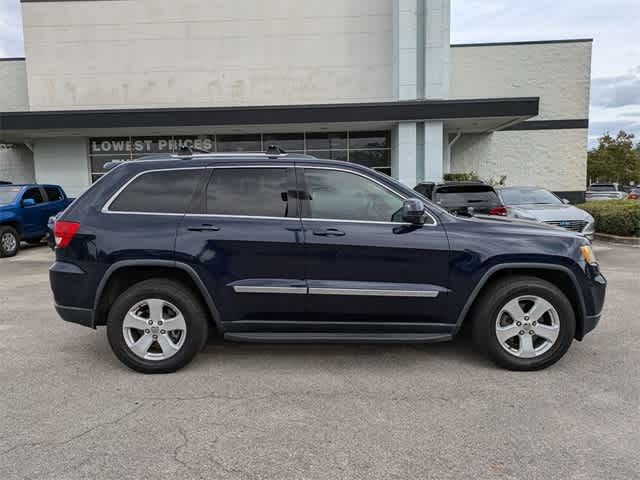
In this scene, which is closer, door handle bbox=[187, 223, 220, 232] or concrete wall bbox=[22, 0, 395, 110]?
door handle bbox=[187, 223, 220, 232]

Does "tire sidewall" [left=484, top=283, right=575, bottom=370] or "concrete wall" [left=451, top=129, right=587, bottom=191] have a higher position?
"concrete wall" [left=451, top=129, right=587, bottom=191]

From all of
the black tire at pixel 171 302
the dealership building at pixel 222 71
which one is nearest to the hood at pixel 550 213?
the dealership building at pixel 222 71

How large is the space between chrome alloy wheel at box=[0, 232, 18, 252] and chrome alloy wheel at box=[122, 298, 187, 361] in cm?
938

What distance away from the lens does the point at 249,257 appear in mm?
4000

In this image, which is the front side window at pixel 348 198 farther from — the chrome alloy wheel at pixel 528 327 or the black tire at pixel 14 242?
the black tire at pixel 14 242

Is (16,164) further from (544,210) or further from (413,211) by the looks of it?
(413,211)

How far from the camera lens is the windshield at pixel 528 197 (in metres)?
10.9

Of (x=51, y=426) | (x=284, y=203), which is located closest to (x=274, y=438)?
(x=51, y=426)

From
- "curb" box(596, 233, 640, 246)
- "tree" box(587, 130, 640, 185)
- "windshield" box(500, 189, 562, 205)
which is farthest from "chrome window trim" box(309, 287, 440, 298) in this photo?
"tree" box(587, 130, 640, 185)

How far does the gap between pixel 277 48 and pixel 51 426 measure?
61.0 feet

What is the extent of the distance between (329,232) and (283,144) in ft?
53.8

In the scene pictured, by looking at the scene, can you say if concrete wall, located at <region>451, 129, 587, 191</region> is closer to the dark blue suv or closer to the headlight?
the headlight

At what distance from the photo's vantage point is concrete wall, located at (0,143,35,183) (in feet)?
72.4

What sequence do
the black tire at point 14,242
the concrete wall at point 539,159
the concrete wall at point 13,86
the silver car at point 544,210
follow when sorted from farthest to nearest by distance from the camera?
1. the concrete wall at point 539,159
2. the concrete wall at point 13,86
3. the black tire at point 14,242
4. the silver car at point 544,210
